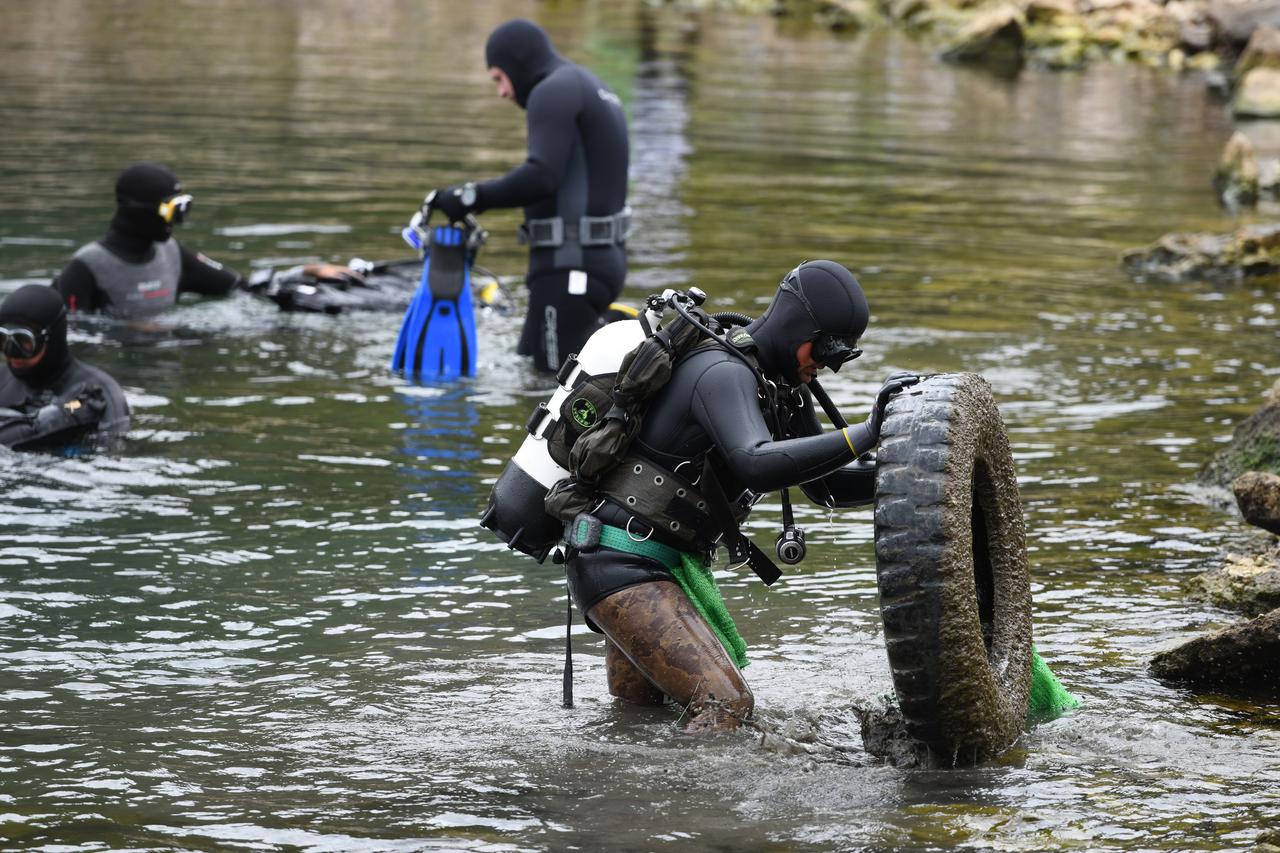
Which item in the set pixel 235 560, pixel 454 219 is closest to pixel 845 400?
pixel 454 219

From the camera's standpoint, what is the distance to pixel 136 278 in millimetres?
12102

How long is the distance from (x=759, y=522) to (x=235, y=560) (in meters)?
2.59

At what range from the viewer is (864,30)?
4550cm

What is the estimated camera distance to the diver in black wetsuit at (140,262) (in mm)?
11555

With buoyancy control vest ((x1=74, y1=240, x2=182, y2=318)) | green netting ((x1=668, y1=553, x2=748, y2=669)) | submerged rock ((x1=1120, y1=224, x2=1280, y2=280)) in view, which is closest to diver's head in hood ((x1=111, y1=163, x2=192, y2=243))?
buoyancy control vest ((x1=74, y1=240, x2=182, y2=318))

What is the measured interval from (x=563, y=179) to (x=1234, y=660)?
583cm

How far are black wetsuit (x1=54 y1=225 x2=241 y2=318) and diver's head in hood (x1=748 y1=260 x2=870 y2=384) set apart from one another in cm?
752

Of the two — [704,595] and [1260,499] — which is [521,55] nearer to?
[1260,499]

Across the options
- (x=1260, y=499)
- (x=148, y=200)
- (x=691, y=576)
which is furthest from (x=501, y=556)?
(x=148, y=200)

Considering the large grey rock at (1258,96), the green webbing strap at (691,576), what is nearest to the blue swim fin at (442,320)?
the green webbing strap at (691,576)

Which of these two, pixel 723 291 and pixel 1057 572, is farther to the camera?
pixel 723 291

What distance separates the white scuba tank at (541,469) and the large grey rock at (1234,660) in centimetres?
234

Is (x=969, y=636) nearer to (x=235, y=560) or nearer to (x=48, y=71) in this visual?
(x=235, y=560)

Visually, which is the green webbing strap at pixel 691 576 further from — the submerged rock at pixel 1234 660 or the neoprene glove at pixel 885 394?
the submerged rock at pixel 1234 660
